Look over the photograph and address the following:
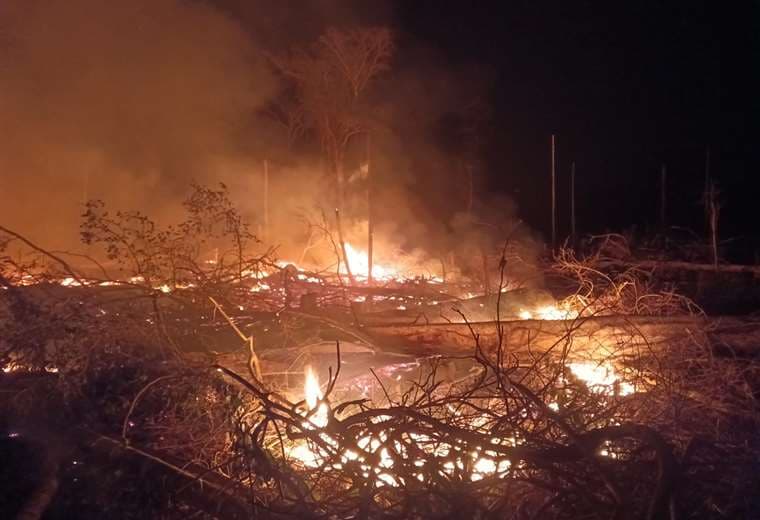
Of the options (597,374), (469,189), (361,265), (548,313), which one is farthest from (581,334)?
(469,189)

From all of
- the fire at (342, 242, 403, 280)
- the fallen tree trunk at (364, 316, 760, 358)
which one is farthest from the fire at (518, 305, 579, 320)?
the fire at (342, 242, 403, 280)

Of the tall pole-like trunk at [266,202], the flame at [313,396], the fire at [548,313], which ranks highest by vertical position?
the tall pole-like trunk at [266,202]

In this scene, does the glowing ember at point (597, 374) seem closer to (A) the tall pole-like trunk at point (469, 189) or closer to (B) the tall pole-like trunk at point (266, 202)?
(B) the tall pole-like trunk at point (266, 202)

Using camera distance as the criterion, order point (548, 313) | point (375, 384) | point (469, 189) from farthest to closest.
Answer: point (469, 189) → point (548, 313) → point (375, 384)

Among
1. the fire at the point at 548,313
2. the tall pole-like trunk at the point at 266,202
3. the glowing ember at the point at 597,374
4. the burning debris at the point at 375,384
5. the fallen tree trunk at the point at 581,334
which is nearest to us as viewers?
the burning debris at the point at 375,384

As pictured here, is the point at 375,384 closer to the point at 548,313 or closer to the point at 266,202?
the point at 548,313

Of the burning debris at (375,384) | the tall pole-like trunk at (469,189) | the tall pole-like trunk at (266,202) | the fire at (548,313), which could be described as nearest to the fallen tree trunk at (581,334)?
the burning debris at (375,384)

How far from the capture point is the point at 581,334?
486 centimetres

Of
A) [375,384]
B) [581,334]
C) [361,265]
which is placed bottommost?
[375,384]

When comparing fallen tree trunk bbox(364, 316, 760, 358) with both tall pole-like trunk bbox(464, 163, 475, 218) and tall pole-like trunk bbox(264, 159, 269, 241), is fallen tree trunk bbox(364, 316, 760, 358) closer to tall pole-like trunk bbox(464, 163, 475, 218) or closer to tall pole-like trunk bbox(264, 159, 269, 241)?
tall pole-like trunk bbox(264, 159, 269, 241)

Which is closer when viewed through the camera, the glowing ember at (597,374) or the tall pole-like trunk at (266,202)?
the glowing ember at (597,374)

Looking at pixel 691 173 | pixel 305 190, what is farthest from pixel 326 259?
pixel 691 173

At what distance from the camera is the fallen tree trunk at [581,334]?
479 cm

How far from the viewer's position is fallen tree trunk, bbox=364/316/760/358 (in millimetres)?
4793
